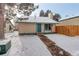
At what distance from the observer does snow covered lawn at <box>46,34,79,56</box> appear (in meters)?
3.67

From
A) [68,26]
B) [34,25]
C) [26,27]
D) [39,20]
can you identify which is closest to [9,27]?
[26,27]

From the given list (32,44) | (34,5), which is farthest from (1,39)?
(34,5)

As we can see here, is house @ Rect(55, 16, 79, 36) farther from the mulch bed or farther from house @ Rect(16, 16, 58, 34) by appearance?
the mulch bed

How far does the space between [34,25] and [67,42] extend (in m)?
0.73

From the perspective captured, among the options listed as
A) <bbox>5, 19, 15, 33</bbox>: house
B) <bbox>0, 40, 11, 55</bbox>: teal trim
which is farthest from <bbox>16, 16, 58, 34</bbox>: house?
<bbox>0, 40, 11, 55</bbox>: teal trim

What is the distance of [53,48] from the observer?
3730 mm

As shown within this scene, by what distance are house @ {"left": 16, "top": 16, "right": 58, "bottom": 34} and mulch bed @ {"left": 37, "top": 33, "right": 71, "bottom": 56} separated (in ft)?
0.46

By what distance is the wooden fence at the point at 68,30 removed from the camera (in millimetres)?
3739

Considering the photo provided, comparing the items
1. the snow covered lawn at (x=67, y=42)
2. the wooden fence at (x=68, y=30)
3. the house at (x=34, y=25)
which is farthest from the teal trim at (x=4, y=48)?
the wooden fence at (x=68, y=30)

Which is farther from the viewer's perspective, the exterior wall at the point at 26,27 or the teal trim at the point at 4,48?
the exterior wall at the point at 26,27

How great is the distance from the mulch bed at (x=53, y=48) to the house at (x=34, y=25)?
0.46 ft

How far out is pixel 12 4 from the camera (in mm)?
3738

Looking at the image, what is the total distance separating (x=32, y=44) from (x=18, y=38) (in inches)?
11.9

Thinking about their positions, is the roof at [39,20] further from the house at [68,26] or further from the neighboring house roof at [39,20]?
the house at [68,26]
